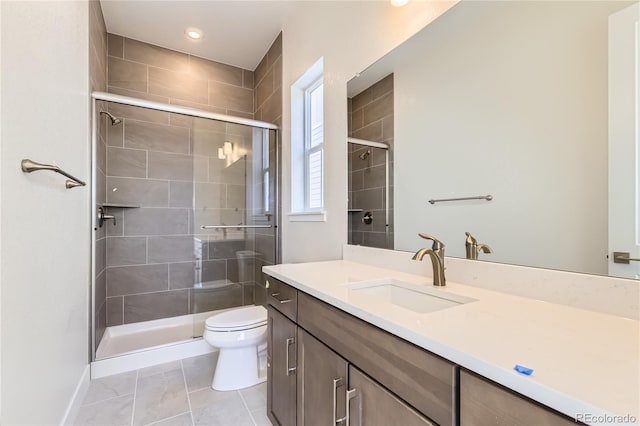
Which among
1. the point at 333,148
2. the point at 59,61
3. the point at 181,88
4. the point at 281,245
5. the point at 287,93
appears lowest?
the point at 281,245

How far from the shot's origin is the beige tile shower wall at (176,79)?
8.87ft

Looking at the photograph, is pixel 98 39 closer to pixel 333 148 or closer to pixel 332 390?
pixel 333 148

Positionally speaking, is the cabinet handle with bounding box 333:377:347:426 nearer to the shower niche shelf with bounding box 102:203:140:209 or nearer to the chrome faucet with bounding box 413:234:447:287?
the chrome faucet with bounding box 413:234:447:287

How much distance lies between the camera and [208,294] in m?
2.83

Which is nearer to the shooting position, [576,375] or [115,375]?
[576,375]

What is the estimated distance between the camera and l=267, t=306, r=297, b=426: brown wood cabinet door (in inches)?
47.0

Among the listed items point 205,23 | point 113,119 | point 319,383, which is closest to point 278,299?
point 319,383

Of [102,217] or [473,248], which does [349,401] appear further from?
[102,217]

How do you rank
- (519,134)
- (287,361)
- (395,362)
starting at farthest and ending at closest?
1. (287,361)
2. (519,134)
3. (395,362)

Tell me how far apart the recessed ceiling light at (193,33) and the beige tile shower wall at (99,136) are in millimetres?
644

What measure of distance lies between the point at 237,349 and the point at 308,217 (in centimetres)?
100

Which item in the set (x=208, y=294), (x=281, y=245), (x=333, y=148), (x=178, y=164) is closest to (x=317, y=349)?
(x=333, y=148)

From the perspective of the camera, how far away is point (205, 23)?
8.25ft

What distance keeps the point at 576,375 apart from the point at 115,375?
2556 millimetres
